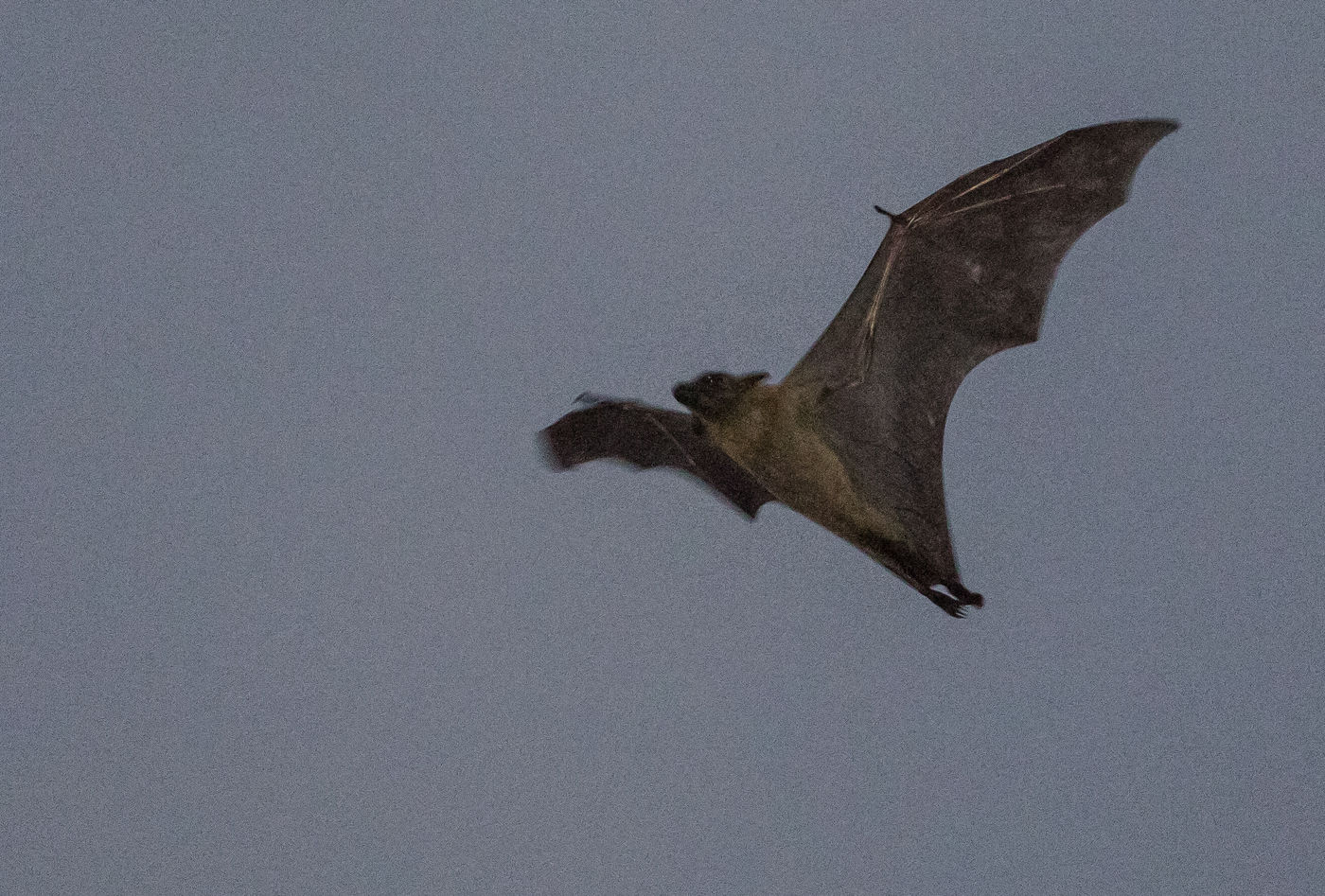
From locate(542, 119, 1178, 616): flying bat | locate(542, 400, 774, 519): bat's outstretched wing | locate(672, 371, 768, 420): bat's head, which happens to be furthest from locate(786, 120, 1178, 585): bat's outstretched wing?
locate(542, 400, 774, 519): bat's outstretched wing

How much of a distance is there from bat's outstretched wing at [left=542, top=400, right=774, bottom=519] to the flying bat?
3.55ft

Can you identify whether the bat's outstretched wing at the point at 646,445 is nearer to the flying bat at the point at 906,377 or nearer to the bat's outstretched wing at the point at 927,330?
the flying bat at the point at 906,377

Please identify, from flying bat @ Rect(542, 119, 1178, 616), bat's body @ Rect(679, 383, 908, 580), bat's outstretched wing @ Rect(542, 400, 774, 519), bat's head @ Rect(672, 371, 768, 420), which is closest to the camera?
bat's head @ Rect(672, 371, 768, 420)

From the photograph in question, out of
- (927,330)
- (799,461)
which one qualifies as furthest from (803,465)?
(927,330)

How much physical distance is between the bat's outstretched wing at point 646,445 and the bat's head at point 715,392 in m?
1.18

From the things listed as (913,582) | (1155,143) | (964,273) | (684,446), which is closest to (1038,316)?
(964,273)

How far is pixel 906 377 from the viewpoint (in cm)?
909

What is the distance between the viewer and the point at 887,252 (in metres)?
8.82

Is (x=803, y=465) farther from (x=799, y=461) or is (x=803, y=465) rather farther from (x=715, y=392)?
(x=715, y=392)

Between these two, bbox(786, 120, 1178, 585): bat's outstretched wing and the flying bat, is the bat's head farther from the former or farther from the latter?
bbox(786, 120, 1178, 585): bat's outstretched wing

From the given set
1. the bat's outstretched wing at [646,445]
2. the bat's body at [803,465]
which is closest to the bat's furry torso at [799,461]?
the bat's body at [803,465]

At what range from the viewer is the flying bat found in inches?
338

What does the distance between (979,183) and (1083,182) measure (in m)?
0.63

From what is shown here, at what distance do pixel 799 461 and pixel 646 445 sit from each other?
1.66m
